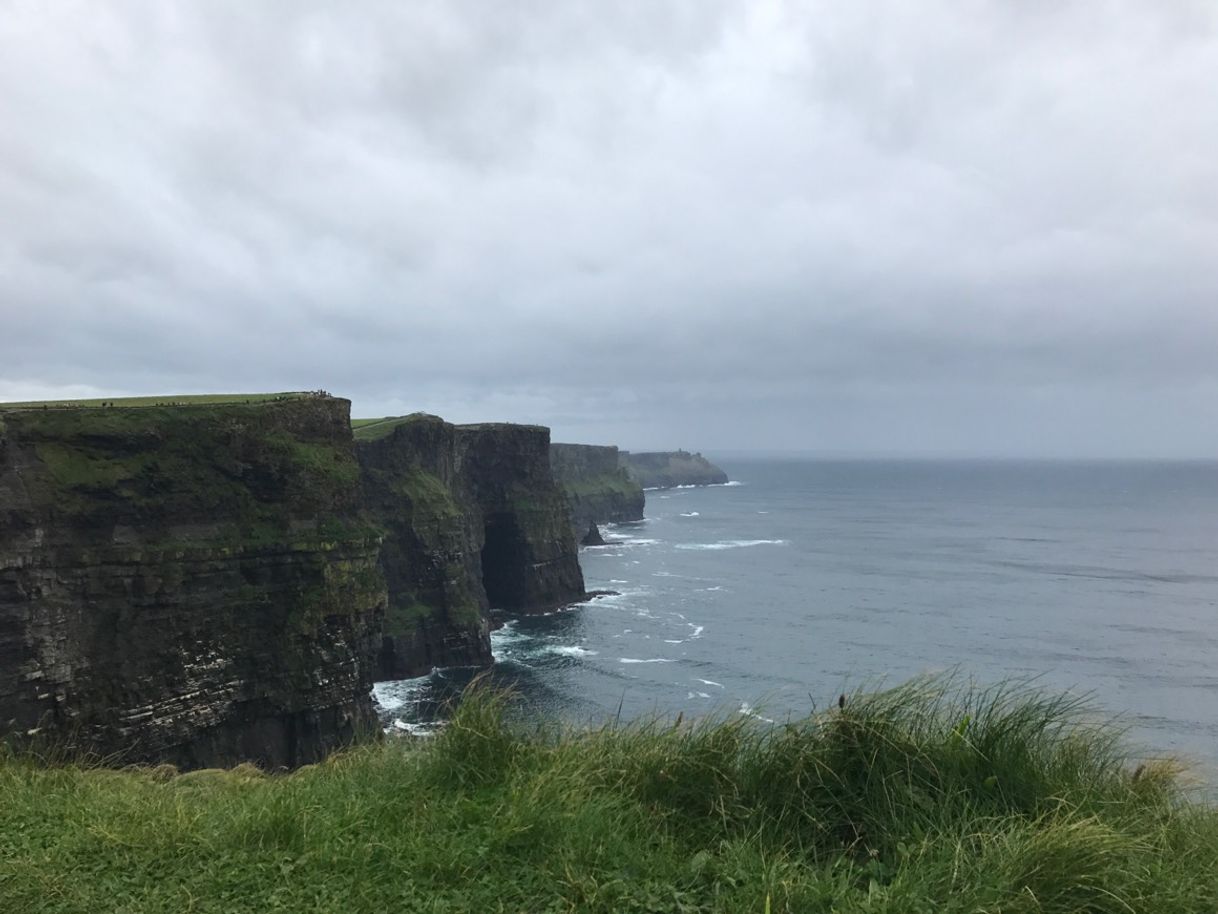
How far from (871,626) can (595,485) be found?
3595 inches

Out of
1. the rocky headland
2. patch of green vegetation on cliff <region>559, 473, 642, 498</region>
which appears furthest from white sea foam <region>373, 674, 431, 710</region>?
patch of green vegetation on cliff <region>559, 473, 642, 498</region>

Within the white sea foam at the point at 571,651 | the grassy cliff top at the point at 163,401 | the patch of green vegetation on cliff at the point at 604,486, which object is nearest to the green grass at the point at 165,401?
the grassy cliff top at the point at 163,401

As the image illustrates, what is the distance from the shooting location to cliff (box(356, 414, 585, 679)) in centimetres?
5669

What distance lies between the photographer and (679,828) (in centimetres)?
630

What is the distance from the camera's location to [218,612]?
113ft

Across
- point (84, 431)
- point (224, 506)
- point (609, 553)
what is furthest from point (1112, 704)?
point (609, 553)

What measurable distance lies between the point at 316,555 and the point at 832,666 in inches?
1343

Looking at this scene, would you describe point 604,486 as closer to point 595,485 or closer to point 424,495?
point 595,485

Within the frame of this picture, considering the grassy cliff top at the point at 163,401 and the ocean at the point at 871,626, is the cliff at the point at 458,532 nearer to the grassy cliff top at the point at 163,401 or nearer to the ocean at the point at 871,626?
the ocean at the point at 871,626

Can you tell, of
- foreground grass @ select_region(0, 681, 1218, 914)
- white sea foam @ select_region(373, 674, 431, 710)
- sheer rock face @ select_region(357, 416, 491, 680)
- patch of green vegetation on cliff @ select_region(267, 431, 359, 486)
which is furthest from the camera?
sheer rock face @ select_region(357, 416, 491, 680)

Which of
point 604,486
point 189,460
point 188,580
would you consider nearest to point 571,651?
point 188,580

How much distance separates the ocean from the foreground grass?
4.27 feet

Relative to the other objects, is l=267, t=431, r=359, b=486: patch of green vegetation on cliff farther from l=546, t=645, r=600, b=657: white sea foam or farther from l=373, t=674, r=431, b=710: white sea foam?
l=546, t=645, r=600, b=657: white sea foam

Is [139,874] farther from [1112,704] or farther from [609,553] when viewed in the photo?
[609,553]
